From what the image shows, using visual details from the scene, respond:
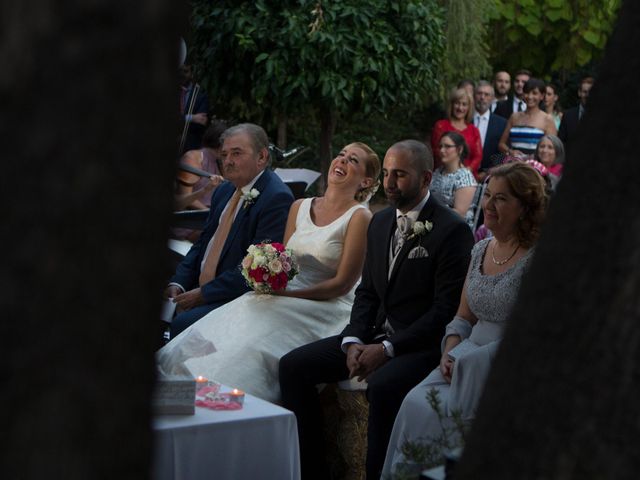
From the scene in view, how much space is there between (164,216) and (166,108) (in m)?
0.13

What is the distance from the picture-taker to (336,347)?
6.06 meters

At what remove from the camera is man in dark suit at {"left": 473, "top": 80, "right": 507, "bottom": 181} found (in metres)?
11.6

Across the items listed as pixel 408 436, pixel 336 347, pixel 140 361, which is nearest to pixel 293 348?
pixel 336 347

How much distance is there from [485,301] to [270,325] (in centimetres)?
153

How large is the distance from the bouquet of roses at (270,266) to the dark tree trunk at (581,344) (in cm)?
441

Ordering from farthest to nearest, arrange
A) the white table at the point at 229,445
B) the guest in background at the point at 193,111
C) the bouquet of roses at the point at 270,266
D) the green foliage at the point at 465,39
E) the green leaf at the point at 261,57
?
the green foliage at the point at 465,39
the guest in background at the point at 193,111
the green leaf at the point at 261,57
the bouquet of roses at the point at 270,266
the white table at the point at 229,445

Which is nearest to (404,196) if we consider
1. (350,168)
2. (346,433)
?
(350,168)

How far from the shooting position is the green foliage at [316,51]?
34.1 ft

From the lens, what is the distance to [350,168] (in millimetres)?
6715

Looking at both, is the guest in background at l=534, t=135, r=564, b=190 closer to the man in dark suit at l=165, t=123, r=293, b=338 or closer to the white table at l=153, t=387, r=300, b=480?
the man in dark suit at l=165, t=123, r=293, b=338

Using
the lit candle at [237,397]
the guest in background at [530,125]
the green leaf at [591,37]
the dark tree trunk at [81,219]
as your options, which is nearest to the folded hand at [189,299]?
the lit candle at [237,397]

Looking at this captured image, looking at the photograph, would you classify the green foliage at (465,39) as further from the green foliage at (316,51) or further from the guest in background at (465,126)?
the green foliage at (316,51)

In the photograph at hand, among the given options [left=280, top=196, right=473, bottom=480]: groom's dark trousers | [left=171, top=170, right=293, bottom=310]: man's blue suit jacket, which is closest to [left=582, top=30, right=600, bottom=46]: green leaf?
[left=171, top=170, right=293, bottom=310]: man's blue suit jacket

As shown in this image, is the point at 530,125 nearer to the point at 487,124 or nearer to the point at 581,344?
the point at 487,124
